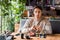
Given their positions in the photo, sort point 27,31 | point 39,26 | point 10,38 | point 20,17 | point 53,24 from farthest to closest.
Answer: point 20,17
point 53,24
point 39,26
point 27,31
point 10,38

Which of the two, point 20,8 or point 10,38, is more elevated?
point 20,8

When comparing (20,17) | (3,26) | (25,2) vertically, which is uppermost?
(25,2)

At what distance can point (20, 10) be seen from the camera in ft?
11.6

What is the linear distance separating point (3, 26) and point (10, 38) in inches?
71.1

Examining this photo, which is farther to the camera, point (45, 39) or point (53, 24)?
point (53, 24)

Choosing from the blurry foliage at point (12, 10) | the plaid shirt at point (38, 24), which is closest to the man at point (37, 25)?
the plaid shirt at point (38, 24)

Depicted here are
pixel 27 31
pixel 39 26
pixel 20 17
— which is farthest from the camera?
pixel 20 17

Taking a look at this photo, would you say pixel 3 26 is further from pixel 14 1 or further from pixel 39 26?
pixel 39 26

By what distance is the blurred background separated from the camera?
345 centimetres

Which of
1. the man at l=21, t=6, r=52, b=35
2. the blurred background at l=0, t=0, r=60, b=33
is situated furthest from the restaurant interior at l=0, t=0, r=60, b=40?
the man at l=21, t=6, r=52, b=35

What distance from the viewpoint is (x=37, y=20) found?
256 cm

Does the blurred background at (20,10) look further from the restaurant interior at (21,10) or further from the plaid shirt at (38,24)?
the plaid shirt at (38,24)

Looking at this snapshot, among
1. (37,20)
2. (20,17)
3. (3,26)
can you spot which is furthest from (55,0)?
(3,26)

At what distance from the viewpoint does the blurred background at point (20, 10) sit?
345 cm
